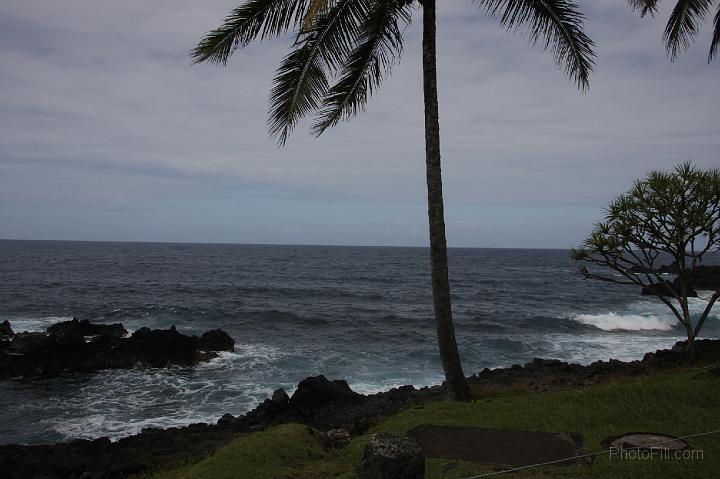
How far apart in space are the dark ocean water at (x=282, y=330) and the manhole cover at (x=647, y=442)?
12.0m

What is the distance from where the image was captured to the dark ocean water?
16.8 m

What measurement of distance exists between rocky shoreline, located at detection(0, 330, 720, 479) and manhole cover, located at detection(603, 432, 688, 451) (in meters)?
4.41

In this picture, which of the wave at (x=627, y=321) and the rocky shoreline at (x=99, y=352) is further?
the wave at (x=627, y=321)

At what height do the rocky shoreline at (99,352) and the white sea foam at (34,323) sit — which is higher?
the rocky shoreline at (99,352)

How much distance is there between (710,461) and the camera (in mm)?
6340

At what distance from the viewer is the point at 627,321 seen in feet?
115

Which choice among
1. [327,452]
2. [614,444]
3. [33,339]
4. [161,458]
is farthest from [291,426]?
[33,339]

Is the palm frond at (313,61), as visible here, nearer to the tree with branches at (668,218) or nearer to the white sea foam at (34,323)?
the tree with branches at (668,218)

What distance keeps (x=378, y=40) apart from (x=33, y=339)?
22677 millimetres

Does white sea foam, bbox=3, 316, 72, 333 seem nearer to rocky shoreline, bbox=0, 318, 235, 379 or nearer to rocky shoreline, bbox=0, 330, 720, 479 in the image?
rocky shoreline, bbox=0, 318, 235, 379

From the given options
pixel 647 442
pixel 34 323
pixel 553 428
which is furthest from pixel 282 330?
pixel 647 442

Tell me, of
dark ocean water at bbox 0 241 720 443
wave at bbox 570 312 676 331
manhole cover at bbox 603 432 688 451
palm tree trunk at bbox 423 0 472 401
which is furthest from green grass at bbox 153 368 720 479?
wave at bbox 570 312 676 331

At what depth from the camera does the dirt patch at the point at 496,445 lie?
275 inches

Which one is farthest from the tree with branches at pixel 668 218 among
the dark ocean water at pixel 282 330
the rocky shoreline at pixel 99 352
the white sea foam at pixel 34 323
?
the white sea foam at pixel 34 323
